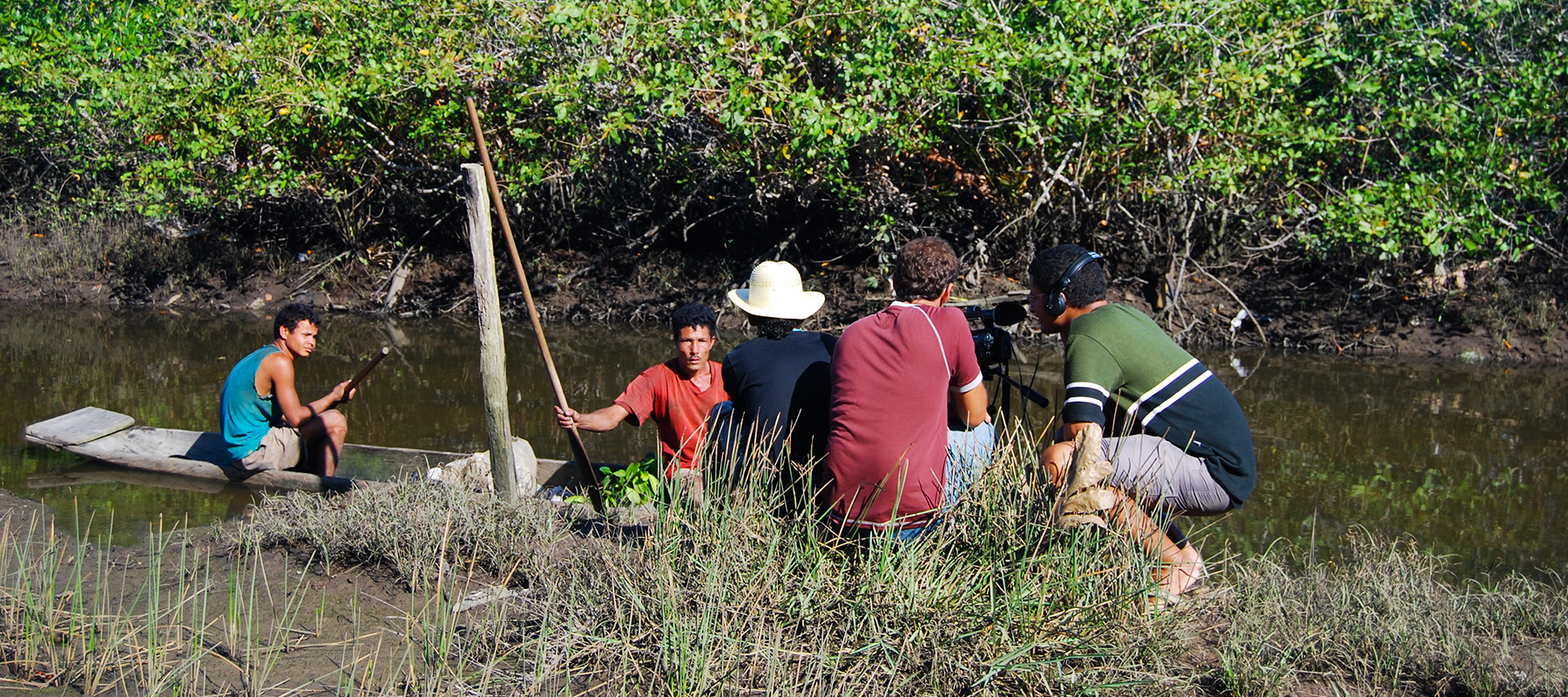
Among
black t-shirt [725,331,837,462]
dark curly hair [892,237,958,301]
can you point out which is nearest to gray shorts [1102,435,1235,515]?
dark curly hair [892,237,958,301]

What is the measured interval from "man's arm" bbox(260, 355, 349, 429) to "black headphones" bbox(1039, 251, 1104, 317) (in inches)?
168

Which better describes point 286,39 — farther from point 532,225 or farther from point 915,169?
point 915,169

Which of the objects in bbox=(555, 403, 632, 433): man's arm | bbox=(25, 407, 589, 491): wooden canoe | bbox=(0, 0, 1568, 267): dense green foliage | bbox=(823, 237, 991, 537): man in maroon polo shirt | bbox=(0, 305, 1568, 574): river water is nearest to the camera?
bbox=(823, 237, 991, 537): man in maroon polo shirt

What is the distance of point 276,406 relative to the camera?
6695mm

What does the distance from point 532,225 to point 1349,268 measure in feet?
31.3

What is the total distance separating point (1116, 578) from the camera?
11.4 feet

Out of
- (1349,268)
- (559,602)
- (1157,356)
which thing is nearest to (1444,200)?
(1349,268)

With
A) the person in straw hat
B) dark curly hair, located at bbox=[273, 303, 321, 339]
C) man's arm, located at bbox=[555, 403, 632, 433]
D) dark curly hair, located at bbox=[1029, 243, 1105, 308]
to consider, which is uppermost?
dark curly hair, located at bbox=[273, 303, 321, 339]

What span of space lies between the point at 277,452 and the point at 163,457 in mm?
988

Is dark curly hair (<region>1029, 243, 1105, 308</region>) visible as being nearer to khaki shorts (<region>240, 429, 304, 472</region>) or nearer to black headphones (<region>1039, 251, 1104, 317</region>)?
black headphones (<region>1039, 251, 1104, 317</region>)

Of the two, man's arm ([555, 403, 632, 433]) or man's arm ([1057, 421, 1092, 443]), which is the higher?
man's arm ([1057, 421, 1092, 443])

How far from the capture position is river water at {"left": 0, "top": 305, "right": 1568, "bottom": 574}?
246 inches

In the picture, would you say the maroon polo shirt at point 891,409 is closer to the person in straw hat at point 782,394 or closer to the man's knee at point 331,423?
the person in straw hat at point 782,394

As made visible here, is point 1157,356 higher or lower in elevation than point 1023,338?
higher
